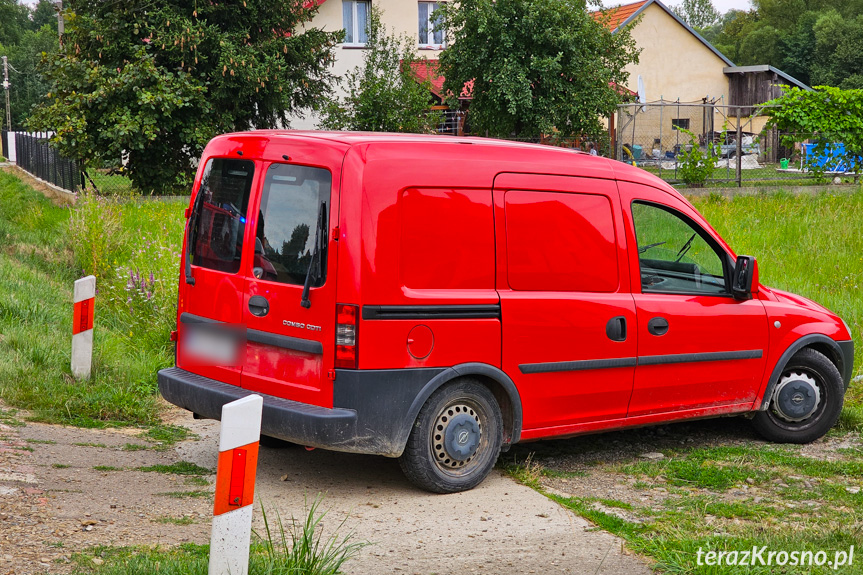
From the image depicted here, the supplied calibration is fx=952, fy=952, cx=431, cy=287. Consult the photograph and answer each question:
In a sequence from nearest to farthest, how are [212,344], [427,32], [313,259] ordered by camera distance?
[313,259] < [212,344] < [427,32]

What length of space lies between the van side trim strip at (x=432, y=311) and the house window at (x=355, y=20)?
99.4ft

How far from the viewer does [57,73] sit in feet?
70.8

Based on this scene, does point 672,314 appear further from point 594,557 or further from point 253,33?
point 253,33

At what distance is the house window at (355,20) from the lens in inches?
1346

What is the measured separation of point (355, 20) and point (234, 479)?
1280 inches

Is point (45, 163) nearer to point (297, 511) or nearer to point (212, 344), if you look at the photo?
point (212, 344)

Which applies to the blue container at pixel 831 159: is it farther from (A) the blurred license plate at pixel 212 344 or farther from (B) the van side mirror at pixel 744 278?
(A) the blurred license plate at pixel 212 344

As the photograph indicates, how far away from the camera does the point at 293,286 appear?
5148 mm

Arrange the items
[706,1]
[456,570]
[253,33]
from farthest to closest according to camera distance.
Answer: [706,1]
[253,33]
[456,570]

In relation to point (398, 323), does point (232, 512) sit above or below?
below

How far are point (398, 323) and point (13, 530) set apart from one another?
208 centimetres

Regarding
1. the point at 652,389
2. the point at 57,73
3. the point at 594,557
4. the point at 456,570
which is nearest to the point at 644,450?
the point at 652,389

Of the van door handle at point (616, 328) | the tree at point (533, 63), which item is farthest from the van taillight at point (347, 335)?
the tree at point (533, 63)

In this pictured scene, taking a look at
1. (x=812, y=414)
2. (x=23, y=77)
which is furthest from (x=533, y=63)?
(x=23, y=77)
